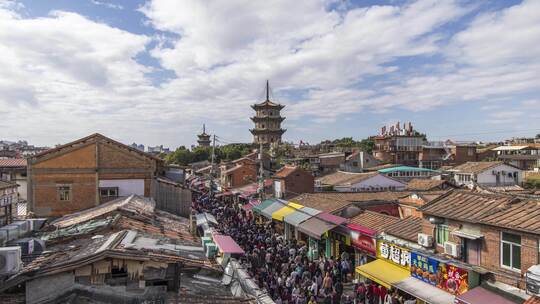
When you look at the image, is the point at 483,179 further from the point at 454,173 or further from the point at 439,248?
the point at 439,248

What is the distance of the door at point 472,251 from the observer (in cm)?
1473

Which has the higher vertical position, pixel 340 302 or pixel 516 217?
pixel 516 217

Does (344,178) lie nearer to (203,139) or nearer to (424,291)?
(424,291)

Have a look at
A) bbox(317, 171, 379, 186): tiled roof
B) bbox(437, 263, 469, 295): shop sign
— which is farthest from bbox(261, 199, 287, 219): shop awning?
bbox(437, 263, 469, 295): shop sign

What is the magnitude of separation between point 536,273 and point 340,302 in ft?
30.4

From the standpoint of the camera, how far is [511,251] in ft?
44.2

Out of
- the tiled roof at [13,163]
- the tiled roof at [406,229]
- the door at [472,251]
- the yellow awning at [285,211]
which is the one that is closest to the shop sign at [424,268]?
the tiled roof at [406,229]

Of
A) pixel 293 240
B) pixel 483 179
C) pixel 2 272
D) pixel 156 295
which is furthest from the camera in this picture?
pixel 483 179

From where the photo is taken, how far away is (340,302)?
19.1 meters

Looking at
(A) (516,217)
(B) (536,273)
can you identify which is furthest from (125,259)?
(A) (516,217)

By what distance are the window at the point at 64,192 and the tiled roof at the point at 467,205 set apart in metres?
20.0

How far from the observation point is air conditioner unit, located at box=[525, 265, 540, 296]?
11.6 m

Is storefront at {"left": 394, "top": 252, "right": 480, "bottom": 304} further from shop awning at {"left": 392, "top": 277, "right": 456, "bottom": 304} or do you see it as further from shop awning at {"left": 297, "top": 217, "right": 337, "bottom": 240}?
shop awning at {"left": 297, "top": 217, "right": 337, "bottom": 240}

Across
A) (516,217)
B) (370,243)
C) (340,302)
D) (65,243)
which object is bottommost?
(340,302)
